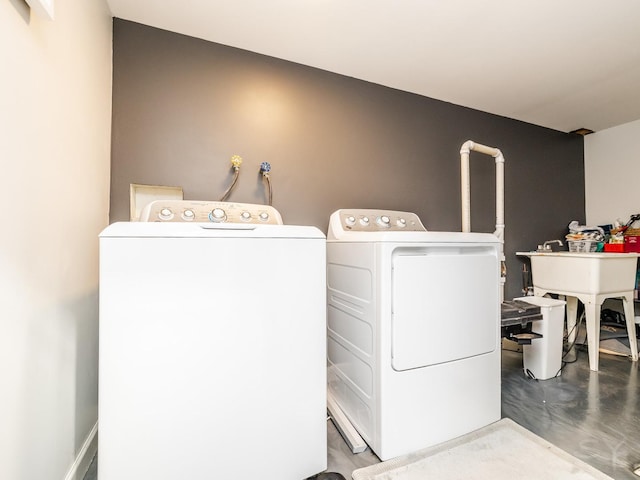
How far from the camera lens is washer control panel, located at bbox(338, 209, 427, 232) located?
180 cm

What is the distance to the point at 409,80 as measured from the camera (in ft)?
7.24

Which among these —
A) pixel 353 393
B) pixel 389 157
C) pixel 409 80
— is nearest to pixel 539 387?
pixel 353 393

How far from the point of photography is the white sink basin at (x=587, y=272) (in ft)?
6.90

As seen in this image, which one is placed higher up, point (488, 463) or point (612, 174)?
point (612, 174)

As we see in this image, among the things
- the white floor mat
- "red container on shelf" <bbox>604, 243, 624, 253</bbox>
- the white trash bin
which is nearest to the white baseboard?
the white floor mat

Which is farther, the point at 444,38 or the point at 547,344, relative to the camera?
the point at 547,344

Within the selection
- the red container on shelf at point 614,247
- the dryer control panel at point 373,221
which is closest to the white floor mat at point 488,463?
the dryer control panel at point 373,221

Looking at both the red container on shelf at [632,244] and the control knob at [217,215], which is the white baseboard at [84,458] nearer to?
the control knob at [217,215]

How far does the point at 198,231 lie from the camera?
946 mm

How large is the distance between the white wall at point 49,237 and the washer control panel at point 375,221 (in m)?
1.27

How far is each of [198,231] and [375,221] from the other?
1.21 meters

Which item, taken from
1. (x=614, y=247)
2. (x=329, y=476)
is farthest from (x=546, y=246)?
(x=329, y=476)

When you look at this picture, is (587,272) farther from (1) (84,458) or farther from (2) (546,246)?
(1) (84,458)

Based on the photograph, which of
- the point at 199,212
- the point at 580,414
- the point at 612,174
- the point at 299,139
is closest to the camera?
the point at 199,212
